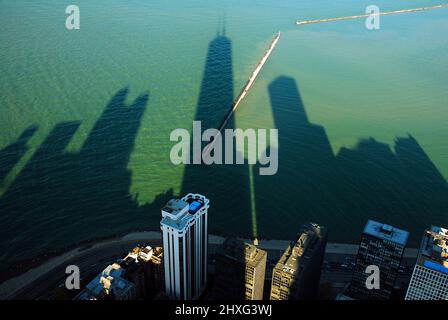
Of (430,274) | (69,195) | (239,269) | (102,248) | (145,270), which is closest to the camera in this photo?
(430,274)

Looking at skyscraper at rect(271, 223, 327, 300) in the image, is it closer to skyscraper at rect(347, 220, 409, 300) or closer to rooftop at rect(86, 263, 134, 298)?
skyscraper at rect(347, 220, 409, 300)

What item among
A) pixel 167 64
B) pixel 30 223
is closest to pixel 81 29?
pixel 167 64

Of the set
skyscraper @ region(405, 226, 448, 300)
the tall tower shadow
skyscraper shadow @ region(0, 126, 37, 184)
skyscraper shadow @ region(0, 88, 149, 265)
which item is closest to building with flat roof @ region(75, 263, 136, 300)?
skyscraper shadow @ region(0, 88, 149, 265)

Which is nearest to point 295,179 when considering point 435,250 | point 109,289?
point 435,250

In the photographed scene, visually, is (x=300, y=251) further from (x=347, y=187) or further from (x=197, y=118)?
(x=197, y=118)

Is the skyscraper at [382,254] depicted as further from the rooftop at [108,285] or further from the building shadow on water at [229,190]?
the rooftop at [108,285]

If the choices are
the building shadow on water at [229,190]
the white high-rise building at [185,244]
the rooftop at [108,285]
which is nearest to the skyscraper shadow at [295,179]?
the building shadow on water at [229,190]

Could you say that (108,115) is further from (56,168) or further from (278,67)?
(278,67)
